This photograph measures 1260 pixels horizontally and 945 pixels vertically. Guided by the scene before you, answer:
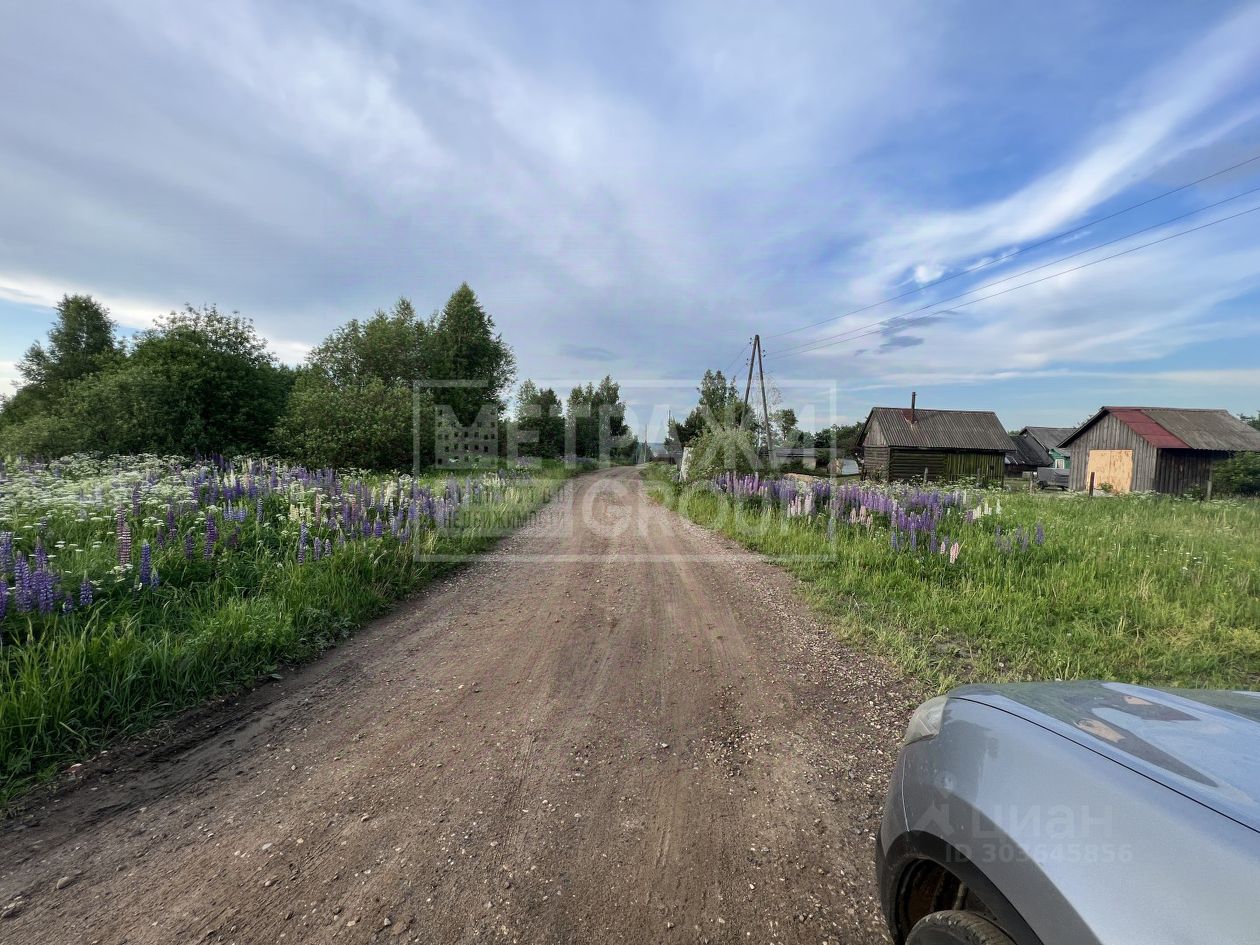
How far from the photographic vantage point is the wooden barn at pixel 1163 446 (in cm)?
2555

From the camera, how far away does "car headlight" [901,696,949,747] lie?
179cm

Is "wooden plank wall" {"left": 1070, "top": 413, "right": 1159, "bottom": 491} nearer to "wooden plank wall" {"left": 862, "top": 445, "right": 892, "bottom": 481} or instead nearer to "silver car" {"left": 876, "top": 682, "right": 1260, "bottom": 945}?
"wooden plank wall" {"left": 862, "top": 445, "right": 892, "bottom": 481}

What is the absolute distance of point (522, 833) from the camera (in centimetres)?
231

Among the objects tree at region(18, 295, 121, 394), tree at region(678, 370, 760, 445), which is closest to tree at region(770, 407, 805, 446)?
tree at region(678, 370, 760, 445)

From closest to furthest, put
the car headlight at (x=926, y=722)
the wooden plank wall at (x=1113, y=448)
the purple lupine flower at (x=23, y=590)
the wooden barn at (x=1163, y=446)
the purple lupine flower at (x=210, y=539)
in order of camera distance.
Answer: the car headlight at (x=926, y=722)
the purple lupine flower at (x=23, y=590)
the purple lupine flower at (x=210, y=539)
the wooden barn at (x=1163, y=446)
the wooden plank wall at (x=1113, y=448)

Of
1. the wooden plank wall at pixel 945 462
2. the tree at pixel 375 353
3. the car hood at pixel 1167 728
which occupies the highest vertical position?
the tree at pixel 375 353

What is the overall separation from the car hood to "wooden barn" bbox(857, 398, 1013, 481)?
117 feet

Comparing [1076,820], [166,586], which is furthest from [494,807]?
[166,586]

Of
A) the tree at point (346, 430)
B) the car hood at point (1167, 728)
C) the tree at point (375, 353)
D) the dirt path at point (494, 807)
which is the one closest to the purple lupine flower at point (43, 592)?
the dirt path at point (494, 807)

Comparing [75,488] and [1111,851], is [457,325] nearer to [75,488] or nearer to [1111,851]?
[75,488]

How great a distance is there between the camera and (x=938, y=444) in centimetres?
3538

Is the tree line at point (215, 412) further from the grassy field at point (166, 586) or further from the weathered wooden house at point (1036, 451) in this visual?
the weathered wooden house at point (1036, 451)

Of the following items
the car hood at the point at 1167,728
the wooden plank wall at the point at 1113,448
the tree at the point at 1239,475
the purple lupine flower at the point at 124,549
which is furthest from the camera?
the wooden plank wall at the point at 1113,448

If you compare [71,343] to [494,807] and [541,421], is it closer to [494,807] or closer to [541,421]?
[541,421]
